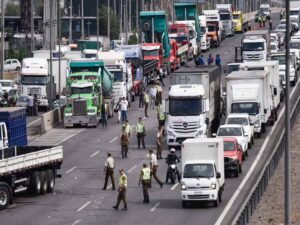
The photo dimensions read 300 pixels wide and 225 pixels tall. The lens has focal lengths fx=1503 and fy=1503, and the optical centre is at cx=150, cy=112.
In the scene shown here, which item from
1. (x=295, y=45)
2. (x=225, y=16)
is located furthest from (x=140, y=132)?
(x=225, y=16)

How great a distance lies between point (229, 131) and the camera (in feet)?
200

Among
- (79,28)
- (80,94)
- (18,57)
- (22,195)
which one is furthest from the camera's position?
(79,28)

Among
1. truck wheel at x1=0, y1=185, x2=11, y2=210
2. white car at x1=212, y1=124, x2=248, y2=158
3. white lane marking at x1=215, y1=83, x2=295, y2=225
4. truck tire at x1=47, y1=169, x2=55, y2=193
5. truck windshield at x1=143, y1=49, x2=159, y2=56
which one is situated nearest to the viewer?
white lane marking at x1=215, y1=83, x2=295, y2=225

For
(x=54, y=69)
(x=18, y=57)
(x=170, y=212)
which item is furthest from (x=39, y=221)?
(x=18, y=57)

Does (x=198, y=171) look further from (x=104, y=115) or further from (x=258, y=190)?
(x=104, y=115)

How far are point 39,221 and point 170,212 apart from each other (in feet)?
13.9

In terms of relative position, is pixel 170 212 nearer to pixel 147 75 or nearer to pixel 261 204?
pixel 261 204

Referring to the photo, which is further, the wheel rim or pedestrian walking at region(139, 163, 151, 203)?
pedestrian walking at region(139, 163, 151, 203)

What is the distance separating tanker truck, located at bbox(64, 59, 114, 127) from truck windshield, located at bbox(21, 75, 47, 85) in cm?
703

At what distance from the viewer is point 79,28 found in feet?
634

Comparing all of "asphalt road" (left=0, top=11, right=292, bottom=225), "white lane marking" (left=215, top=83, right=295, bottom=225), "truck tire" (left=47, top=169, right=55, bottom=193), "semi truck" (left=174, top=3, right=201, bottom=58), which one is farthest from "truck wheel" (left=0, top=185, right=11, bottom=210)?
"semi truck" (left=174, top=3, right=201, bottom=58)

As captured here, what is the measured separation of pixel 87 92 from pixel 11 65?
5065 centimetres

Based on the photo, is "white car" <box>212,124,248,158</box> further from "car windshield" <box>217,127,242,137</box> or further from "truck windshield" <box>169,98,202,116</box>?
"truck windshield" <box>169,98,202,116</box>

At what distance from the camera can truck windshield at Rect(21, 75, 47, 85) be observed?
8419 cm
